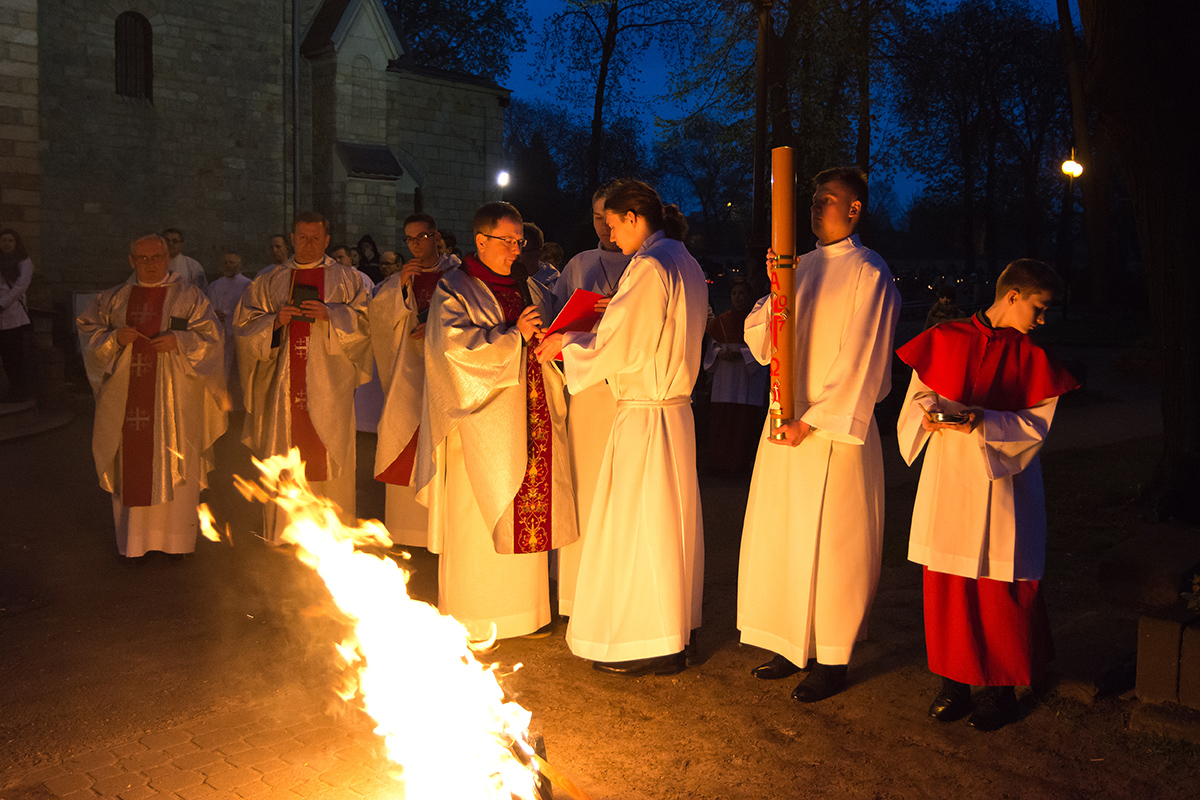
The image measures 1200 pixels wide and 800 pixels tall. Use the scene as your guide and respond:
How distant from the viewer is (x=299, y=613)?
5.39 metres

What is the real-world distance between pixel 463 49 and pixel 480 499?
3439cm

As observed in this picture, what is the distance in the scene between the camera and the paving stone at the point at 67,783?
3400 millimetres

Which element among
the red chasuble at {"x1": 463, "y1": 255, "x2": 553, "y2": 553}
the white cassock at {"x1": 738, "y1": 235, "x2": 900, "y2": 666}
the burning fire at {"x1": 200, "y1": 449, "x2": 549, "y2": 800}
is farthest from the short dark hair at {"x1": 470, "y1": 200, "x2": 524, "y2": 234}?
the burning fire at {"x1": 200, "y1": 449, "x2": 549, "y2": 800}

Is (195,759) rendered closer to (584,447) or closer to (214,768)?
(214,768)

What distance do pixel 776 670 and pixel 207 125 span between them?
19.0 metres

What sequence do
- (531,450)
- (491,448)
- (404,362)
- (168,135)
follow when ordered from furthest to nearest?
(168,135) < (404,362) < (531,450) < (491,448)

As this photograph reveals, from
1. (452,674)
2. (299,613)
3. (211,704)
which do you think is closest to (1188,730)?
(452,674)

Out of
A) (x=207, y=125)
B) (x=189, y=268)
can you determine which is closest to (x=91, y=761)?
(x=189, y=268)

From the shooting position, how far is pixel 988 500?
390cm

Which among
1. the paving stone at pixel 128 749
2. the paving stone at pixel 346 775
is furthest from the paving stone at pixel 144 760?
the paving stone at pixel 346 775

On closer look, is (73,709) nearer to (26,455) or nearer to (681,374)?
(681,374)

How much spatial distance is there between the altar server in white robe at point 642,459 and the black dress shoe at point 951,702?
108 cm

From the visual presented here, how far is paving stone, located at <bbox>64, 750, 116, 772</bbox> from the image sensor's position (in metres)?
3.58

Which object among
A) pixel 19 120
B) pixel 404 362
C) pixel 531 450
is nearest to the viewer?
pixel 531 450
